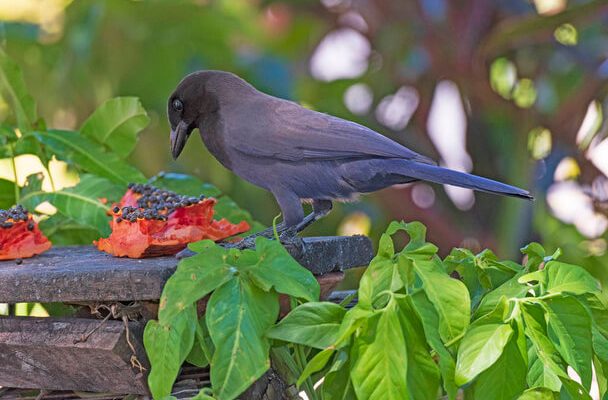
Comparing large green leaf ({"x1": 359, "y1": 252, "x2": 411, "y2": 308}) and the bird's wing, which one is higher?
the bird's wing

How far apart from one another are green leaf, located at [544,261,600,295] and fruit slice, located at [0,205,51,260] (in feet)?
2.55

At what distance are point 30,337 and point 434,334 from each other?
0.52 m

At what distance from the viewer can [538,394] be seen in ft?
3.76

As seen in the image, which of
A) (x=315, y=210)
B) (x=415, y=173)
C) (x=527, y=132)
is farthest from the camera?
(x=527, y=132)

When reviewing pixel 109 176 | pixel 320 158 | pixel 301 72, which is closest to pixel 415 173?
pixel 320 158

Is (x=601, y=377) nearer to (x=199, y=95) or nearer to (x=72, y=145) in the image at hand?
(x=199, y=95)

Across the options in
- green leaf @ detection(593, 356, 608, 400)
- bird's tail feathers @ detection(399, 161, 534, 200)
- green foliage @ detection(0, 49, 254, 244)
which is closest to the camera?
green leaf @ detection(593, 356, 608, 400)

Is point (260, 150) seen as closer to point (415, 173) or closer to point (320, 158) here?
point (320, 158)

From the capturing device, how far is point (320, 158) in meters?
1.54

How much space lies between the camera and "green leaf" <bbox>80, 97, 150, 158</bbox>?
2012 millimetres

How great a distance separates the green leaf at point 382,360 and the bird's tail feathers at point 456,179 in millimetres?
337

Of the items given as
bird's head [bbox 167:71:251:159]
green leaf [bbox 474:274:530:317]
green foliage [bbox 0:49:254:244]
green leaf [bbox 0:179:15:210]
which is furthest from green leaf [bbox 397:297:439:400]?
green leaf [bbox 0:179:15:210]

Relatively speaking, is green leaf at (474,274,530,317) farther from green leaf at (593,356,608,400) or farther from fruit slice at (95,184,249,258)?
fruit slice at (95,184,249,258)

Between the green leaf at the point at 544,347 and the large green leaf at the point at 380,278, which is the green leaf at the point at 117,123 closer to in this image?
the large green leaf at the point at 380,278
